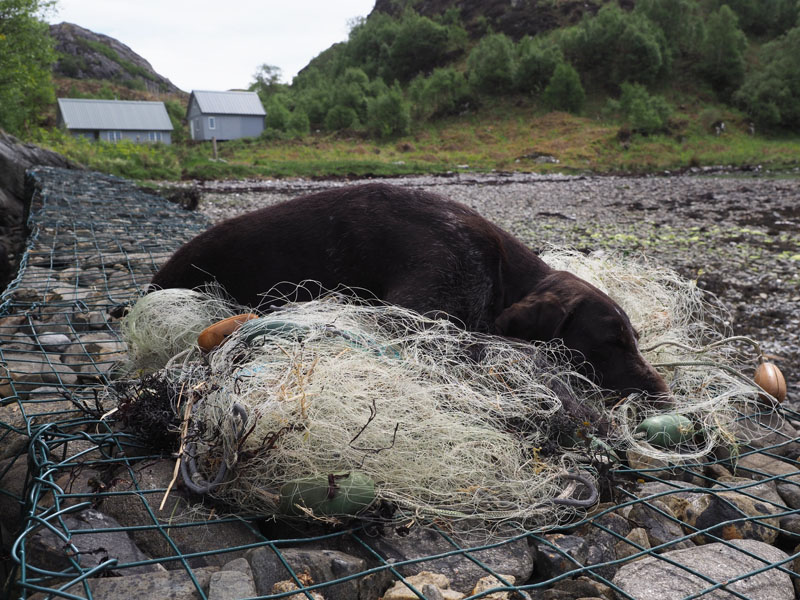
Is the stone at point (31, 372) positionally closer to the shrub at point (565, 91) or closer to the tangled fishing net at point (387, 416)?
the tangled fishing net at point (387, 416)

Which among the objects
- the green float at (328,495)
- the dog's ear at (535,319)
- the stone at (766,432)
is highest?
the dog's ear at (535,319)

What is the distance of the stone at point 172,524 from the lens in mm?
2516

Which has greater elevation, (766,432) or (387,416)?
(387,416)

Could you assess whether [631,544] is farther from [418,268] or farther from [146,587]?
[418,268]

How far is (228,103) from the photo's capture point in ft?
224

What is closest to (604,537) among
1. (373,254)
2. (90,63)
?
(373,254)

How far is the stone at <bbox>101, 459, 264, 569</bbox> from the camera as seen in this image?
2516 millimetres

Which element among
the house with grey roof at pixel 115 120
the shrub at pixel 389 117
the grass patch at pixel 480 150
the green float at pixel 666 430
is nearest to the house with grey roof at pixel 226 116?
the house with grey roof at pixel 115 120

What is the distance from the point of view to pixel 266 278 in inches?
193

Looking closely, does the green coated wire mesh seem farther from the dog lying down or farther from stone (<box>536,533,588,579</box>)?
the dog lying down

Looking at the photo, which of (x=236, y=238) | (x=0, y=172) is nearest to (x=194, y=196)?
(x=0, y=172)

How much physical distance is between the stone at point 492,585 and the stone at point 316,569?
347 millimetres

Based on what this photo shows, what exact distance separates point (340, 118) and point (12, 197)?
170 feet

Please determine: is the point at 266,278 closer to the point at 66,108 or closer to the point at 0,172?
the point at 0,172
